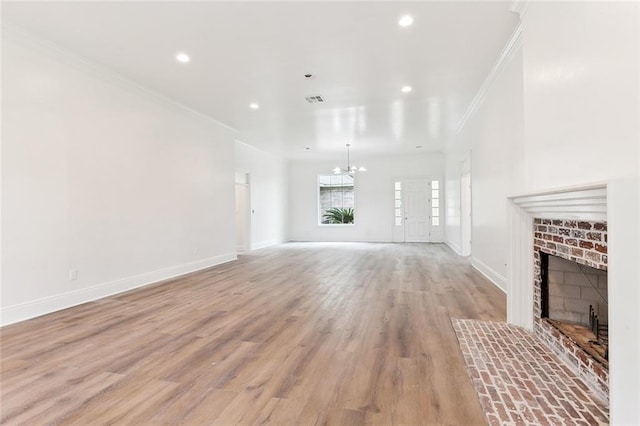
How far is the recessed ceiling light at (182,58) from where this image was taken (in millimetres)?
3684

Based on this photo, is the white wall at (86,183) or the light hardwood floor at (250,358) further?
the white wall at (86,183)

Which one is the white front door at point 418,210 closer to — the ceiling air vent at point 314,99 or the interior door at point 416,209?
the interior door at point 416,209

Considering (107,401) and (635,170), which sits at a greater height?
(635,170)

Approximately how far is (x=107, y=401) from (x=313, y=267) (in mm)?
4377

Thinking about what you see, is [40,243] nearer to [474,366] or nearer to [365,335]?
[365,335]

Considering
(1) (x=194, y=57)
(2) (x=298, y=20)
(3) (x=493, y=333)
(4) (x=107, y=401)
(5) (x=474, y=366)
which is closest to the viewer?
(4) (x=107, y=401)

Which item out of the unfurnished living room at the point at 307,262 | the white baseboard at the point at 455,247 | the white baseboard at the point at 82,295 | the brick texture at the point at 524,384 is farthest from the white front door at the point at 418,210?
the brick texture at the point at 524,384

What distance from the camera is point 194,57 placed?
3758mm

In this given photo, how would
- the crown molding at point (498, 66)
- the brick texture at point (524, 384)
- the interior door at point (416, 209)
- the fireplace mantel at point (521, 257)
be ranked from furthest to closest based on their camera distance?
the interior door at point (416, 209) → the crown molding at point (498, 66) → the fireplace mantel at point (521, 257) → the brick texture at point (524, 384)

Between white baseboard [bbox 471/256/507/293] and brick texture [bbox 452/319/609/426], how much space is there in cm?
156

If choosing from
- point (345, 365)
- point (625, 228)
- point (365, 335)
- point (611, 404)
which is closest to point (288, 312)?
point (365, 335)

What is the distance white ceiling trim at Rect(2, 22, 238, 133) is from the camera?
315cm

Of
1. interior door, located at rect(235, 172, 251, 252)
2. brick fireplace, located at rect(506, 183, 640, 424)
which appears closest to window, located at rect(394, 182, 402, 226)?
interior door, located at rect(235, 172, 251, 252)

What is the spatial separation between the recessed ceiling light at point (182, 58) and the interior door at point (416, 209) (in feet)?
25.7
